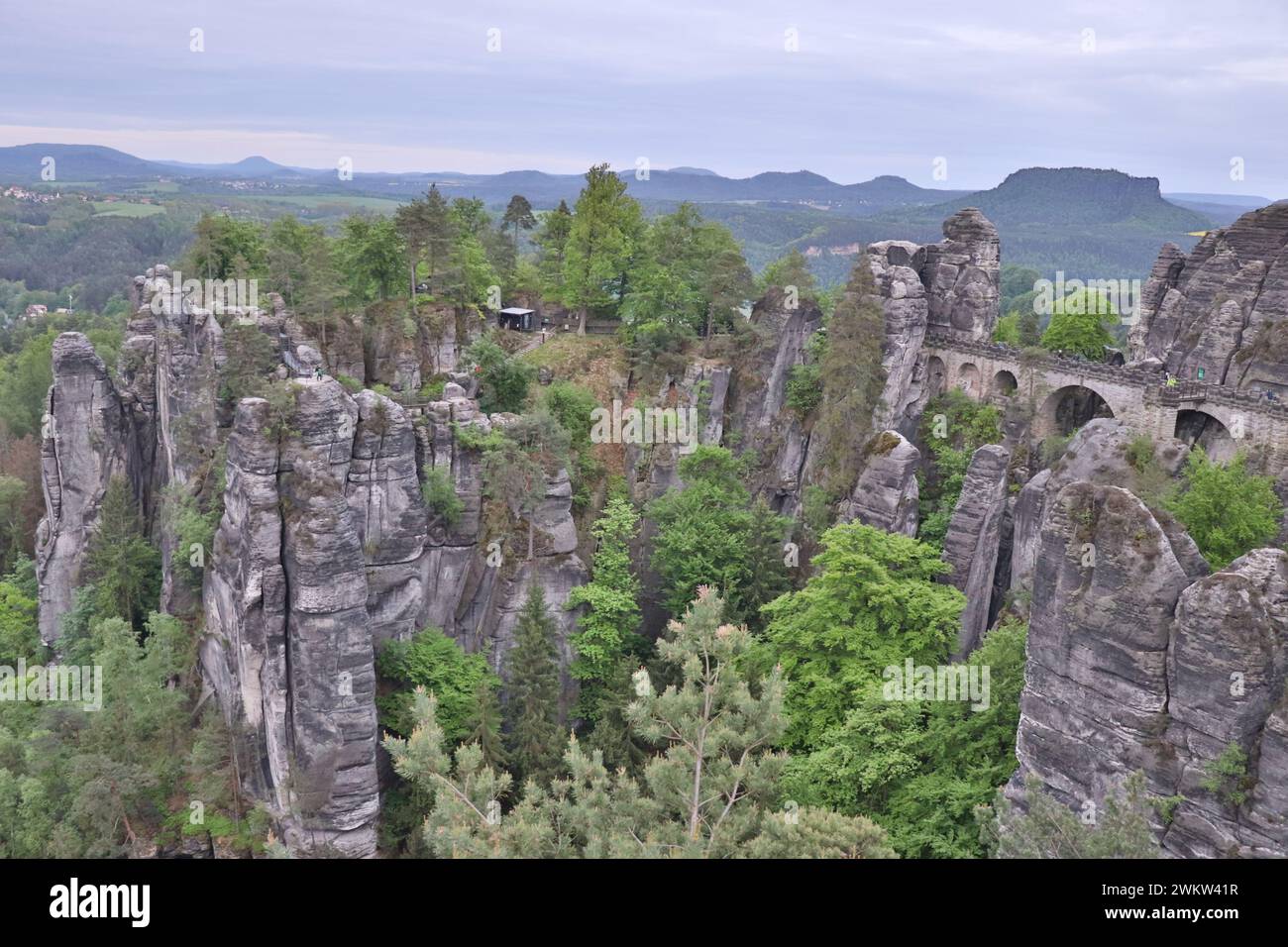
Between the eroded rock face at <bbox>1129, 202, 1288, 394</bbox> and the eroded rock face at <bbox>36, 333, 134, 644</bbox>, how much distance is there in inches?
1759

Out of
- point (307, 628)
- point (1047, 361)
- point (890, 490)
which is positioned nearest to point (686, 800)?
point (307, 628)

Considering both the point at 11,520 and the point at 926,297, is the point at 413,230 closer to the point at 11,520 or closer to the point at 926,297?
Answer: the point at 926,297

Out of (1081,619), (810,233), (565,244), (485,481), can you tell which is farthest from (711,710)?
(810,233)

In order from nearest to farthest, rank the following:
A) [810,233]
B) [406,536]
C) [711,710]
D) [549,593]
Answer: [711,710] < [406,536] < [549,593] < [810,233]

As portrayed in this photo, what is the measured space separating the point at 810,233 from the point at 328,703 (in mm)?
167762

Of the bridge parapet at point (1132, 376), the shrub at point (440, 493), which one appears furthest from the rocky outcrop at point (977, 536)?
the shrub at point (440, 493)

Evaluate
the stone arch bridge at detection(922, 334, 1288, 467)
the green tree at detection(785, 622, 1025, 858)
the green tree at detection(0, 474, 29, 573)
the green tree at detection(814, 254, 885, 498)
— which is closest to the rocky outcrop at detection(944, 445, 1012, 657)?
the green tree at detection(814, 254, 885, 498)

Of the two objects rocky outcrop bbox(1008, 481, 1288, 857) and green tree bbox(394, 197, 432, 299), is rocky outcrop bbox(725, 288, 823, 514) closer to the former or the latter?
green tree bbox(394, 197, 432, 299)

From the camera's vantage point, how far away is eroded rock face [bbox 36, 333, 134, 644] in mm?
42031

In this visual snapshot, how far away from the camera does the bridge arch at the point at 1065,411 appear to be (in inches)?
1622

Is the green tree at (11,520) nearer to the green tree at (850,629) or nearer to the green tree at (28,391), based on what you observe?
the green tree at (28,391)

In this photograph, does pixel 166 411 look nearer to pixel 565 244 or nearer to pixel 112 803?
pixel 112 803

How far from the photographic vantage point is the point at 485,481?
34.6m

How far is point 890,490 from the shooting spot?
122 ft
